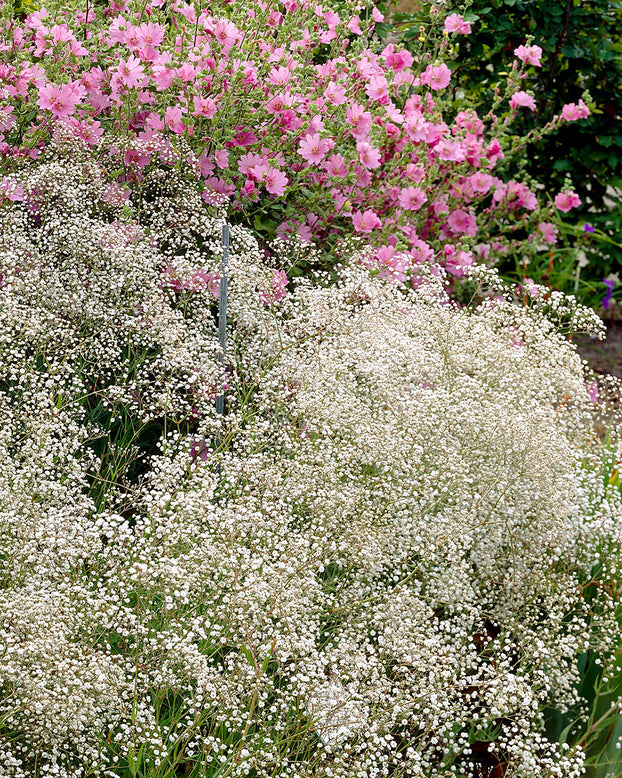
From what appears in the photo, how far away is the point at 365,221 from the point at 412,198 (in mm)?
401

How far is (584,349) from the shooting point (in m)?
7.73

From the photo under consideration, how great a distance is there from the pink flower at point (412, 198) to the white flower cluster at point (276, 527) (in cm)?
88

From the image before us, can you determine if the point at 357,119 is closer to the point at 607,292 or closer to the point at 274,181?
the point at 274,181

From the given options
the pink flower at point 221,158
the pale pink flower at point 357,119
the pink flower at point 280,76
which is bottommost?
the pink flower at point 221,158

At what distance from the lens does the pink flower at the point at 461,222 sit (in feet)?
17.2

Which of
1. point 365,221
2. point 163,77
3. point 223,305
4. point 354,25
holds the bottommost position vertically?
point 223,305

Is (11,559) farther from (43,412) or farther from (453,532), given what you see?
(453,532)

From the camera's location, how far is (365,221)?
15.0ft

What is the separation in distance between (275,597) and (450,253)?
3.11m

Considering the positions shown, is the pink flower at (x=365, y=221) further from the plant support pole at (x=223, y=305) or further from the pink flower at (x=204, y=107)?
the plant support pole at (x=223, y=305)

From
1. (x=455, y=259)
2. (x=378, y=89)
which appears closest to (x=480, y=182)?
(x=455, y=259)

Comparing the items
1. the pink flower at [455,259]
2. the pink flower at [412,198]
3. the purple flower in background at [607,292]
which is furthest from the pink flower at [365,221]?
the purple flower in background at [607,292]

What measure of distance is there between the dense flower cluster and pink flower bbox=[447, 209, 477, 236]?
0.64 ft

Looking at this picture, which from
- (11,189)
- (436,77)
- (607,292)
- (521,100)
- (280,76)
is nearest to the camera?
(11,189)
